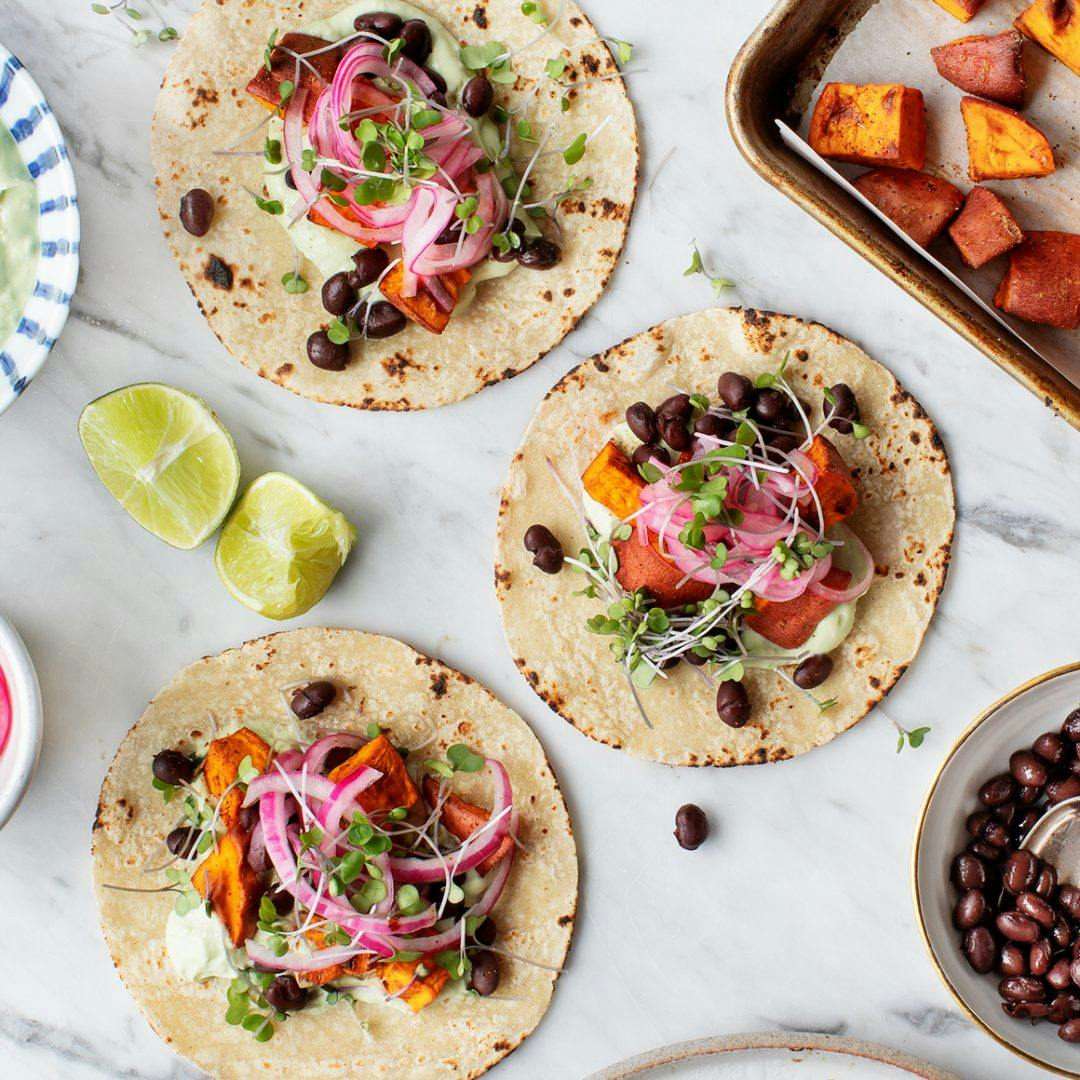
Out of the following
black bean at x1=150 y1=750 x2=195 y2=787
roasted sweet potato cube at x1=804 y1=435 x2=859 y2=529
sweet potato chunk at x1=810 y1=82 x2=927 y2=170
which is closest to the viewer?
roasted sweet potato cube at x1=804 y1=435 x2=859 y2=529

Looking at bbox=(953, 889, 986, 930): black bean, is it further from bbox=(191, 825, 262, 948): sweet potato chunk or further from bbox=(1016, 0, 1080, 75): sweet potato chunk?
bbox=(1016, 0, 1080, 75): sweet potato chunk

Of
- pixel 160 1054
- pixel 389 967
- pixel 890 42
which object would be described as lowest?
pixel 160 1054

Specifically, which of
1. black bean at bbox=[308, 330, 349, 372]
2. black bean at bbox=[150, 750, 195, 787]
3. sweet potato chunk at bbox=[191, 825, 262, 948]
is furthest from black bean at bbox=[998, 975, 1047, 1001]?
black bean at bbox=[308, 330, 349, 372]

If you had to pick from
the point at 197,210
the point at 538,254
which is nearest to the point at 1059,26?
the point at 538,254

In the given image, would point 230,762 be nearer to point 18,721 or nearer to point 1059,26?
point 18,721

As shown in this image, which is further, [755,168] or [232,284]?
[232,284]

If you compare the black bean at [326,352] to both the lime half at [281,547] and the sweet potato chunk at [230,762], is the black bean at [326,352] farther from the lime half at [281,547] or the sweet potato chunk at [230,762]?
the sweet potato chunk at [230,762]

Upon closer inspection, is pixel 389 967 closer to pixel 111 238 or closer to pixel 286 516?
pixel 286 516

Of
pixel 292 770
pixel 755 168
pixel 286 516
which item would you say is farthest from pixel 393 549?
pixel 755 168
